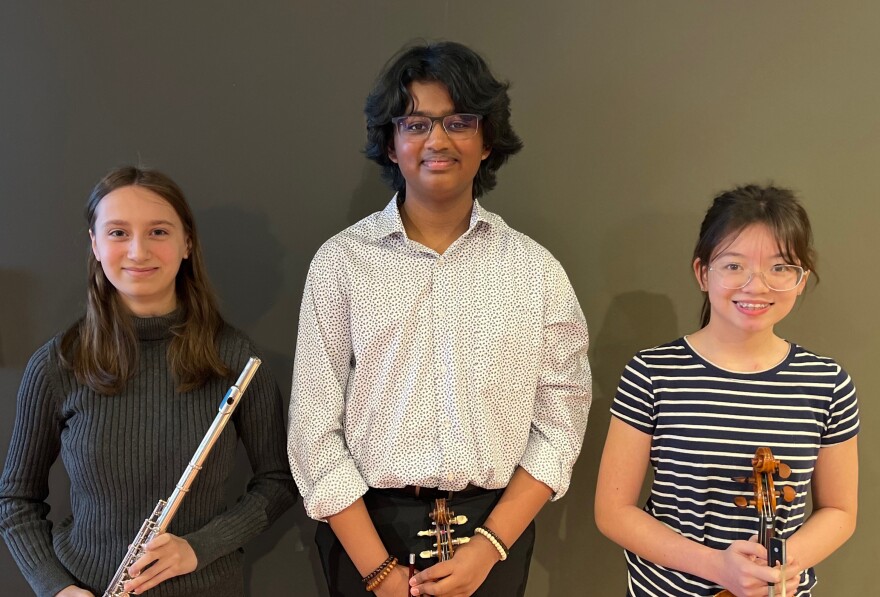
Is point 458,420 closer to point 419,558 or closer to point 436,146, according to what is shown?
point 419,558

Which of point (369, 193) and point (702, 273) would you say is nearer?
point (702, 273)

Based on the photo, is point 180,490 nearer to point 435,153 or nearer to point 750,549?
point 435,153

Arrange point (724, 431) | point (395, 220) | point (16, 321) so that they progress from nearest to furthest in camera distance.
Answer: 1. point (724, 431)
2. point (395, 220)
3. point (16, 321)

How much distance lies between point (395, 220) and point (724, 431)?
648 millimetres

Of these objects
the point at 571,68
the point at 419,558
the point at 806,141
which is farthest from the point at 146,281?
the point at 806,141

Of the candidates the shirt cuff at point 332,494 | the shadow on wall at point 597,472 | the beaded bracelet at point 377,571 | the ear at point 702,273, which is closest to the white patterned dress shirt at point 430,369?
the shirt cuff at point 332,494

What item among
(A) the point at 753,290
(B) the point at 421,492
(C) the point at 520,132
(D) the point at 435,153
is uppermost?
(C) the point at 520,132

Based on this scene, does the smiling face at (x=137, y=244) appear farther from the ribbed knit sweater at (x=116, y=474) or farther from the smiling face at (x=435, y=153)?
the smiling face at (x=435, y=153)

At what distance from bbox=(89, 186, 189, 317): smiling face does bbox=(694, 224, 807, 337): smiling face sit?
3.00 feet

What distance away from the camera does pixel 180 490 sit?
1.07 m

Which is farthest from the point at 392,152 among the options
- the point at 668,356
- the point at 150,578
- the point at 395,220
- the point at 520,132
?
the point at 150,578

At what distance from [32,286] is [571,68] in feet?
4.06

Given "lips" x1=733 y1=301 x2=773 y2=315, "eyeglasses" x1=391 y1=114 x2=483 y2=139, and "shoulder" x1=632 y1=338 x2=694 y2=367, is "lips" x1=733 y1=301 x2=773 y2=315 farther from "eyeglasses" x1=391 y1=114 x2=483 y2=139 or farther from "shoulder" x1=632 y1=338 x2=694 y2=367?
"eyeglasses" x1=391 y1=114 x2=483 y2=139

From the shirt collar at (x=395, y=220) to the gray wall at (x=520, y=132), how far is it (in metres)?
0.28
